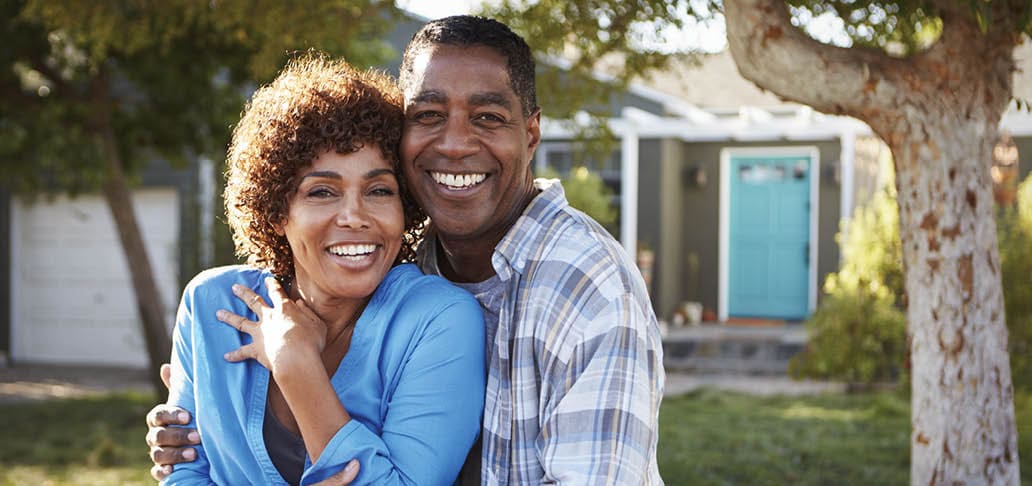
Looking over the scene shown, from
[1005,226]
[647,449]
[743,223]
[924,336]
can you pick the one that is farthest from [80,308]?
[647,449]

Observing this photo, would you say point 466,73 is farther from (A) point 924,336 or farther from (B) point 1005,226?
(B) point 1005,226

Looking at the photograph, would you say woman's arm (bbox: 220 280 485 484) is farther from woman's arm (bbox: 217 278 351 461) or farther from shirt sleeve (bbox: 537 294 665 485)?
shirt sleeve (bbox: 537 294 665 485)

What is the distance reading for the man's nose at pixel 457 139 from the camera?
8.00ft

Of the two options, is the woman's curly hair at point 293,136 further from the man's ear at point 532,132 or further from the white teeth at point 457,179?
the man's ear at point 532,132

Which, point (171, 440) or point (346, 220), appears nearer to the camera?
point (346, 220)

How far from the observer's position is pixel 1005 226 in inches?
355

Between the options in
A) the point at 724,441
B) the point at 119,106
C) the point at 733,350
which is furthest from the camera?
the point at 733,350

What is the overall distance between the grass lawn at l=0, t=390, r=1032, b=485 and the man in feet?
12.9

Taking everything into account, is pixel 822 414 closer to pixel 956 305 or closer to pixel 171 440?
pixel 956 305

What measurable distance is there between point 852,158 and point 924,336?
10.2m

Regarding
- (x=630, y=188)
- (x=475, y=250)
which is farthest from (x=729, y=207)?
(x=475, y=250)

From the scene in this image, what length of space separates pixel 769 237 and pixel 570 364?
13.0 metres


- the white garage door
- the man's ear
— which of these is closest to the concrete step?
the white garage door

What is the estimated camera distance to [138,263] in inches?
352
